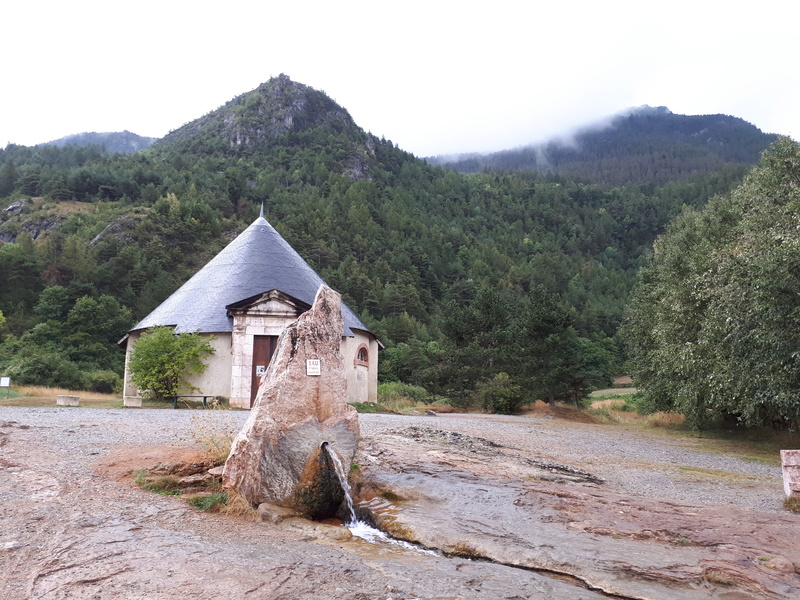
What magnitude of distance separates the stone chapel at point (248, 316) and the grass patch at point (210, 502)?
14.3 meters

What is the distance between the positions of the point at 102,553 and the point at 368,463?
15.9 ft

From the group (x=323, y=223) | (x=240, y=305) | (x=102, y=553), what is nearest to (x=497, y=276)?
(x=323, y=223)

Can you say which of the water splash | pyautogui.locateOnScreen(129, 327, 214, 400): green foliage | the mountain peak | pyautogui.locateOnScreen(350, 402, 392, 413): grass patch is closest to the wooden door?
pyautogui.locateOnScreen(129, 327, 214, 400): green foliage

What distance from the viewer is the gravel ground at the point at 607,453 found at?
29.8 ft

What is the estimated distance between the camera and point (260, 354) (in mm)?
21766

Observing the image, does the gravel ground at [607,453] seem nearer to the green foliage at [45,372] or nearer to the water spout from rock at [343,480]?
the water spout from rock at [343,480]

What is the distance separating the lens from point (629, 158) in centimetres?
18700

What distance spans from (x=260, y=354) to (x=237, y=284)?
144 inches

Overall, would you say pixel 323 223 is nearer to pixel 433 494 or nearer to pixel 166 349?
pixel 166 349

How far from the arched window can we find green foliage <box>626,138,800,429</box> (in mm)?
11272

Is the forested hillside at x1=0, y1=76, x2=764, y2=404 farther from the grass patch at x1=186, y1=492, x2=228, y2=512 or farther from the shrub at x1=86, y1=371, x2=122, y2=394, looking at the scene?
the grass patch at x1=186, y1=492, x2=228, y2=512

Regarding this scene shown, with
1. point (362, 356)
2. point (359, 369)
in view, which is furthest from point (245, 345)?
point (362, 356)

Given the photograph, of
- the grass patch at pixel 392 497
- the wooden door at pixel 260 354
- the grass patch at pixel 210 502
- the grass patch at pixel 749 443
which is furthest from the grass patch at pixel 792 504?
the wooden door at pixel 260 354

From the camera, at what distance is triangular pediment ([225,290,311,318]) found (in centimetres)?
2184
